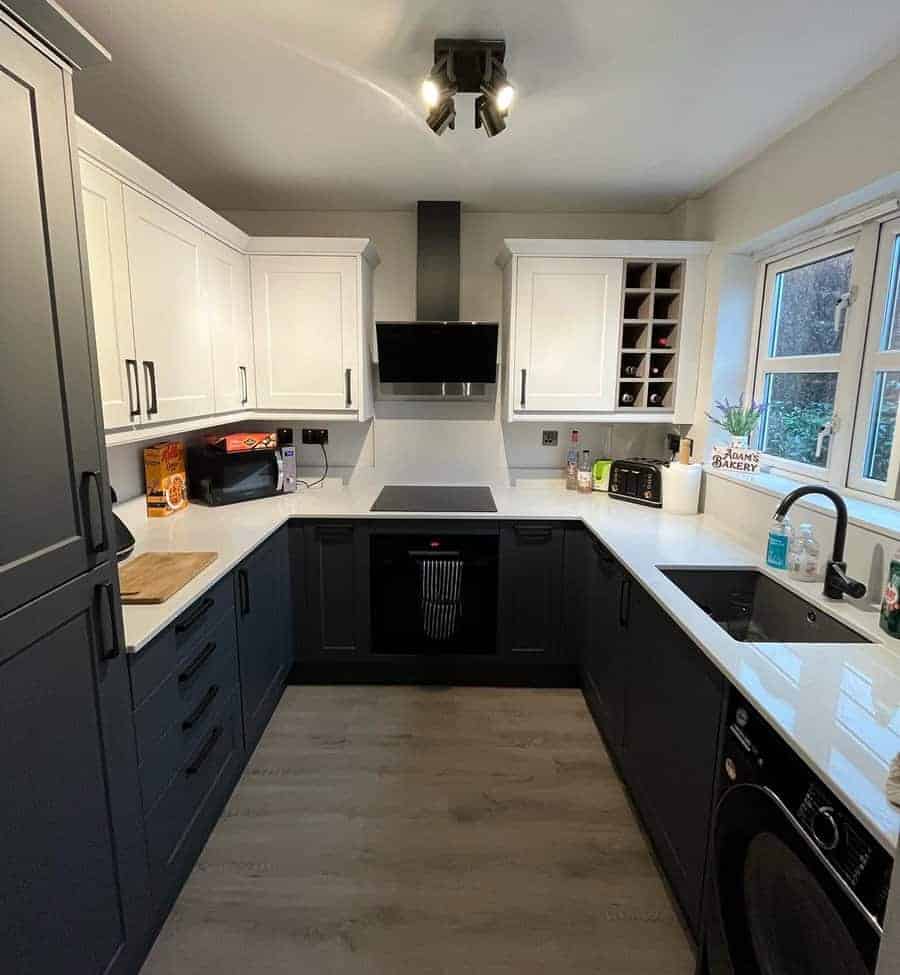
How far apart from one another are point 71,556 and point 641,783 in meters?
1.74

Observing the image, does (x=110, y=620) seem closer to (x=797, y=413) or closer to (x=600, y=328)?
(x=600, y=328)

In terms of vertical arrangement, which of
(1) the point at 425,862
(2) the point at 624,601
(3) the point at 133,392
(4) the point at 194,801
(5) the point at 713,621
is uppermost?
(3) the point at 133,392

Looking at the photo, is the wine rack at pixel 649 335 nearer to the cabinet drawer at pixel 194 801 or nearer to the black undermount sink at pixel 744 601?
the black undermount sink at pixel 744 601

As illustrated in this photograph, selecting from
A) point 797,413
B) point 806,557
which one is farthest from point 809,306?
point 806,557

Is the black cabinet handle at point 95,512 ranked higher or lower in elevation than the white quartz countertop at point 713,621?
higher

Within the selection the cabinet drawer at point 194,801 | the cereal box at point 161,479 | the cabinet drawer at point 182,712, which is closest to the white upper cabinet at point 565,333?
the cereal box at point 161,479

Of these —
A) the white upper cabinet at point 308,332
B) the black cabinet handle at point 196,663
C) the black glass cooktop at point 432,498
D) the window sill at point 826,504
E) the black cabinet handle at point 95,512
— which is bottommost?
the black cabinet handle at point 196,663

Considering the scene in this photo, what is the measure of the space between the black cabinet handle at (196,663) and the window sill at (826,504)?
1.99 m

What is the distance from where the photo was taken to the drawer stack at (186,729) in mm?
1383

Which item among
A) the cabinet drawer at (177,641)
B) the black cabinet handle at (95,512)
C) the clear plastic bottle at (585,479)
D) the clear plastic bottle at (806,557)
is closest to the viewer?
the black cabinet handle at (95,512)

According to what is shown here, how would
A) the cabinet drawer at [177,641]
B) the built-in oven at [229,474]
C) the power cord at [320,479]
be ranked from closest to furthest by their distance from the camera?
1. the cabinet drawer at [177,641]
2. the built-in oven at [229,474]
3. the power cord at [320,479]

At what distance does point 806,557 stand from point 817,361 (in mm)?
862

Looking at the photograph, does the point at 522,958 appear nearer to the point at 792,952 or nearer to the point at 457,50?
the point at 792,952

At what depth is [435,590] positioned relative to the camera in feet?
8.39
